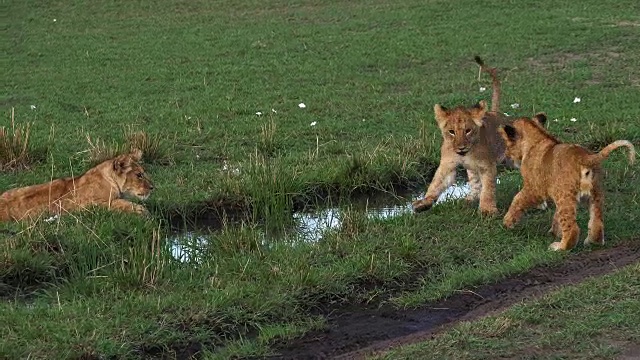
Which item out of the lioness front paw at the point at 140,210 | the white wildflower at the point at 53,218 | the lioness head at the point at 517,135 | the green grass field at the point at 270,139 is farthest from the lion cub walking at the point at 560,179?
the white wildflower at the point at 53,218

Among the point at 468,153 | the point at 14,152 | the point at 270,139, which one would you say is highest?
the point at 468,153

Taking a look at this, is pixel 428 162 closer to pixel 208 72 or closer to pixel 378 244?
pixel 378 244

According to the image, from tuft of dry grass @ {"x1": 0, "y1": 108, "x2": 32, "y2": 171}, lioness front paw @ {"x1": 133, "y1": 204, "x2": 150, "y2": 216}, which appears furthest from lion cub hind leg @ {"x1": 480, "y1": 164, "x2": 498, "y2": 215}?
tuft of dry grass @ {"x1": 0, "y1": 108, "x2": 32, "y2": 171}

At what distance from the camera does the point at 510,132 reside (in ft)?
26.7

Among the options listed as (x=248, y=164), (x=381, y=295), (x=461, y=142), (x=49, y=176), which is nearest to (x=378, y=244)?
(x=381, y=295)

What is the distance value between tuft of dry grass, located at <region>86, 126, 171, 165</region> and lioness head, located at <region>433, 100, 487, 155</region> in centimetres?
310

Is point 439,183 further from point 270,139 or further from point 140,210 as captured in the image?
point 270,139

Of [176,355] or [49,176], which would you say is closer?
[176,355]

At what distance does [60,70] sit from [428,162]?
7866mm

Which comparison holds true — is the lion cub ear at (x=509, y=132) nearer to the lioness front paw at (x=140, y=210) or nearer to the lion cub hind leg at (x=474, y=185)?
the lion cub hind leg at (x=474, y=185)

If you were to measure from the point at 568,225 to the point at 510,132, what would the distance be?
42.3 inches

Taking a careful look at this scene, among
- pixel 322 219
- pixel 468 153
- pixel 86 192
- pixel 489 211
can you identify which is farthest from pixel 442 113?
pixel 86 192

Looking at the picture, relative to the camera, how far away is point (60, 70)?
627 inches

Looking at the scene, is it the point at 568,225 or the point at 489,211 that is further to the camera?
the point at 489,211
